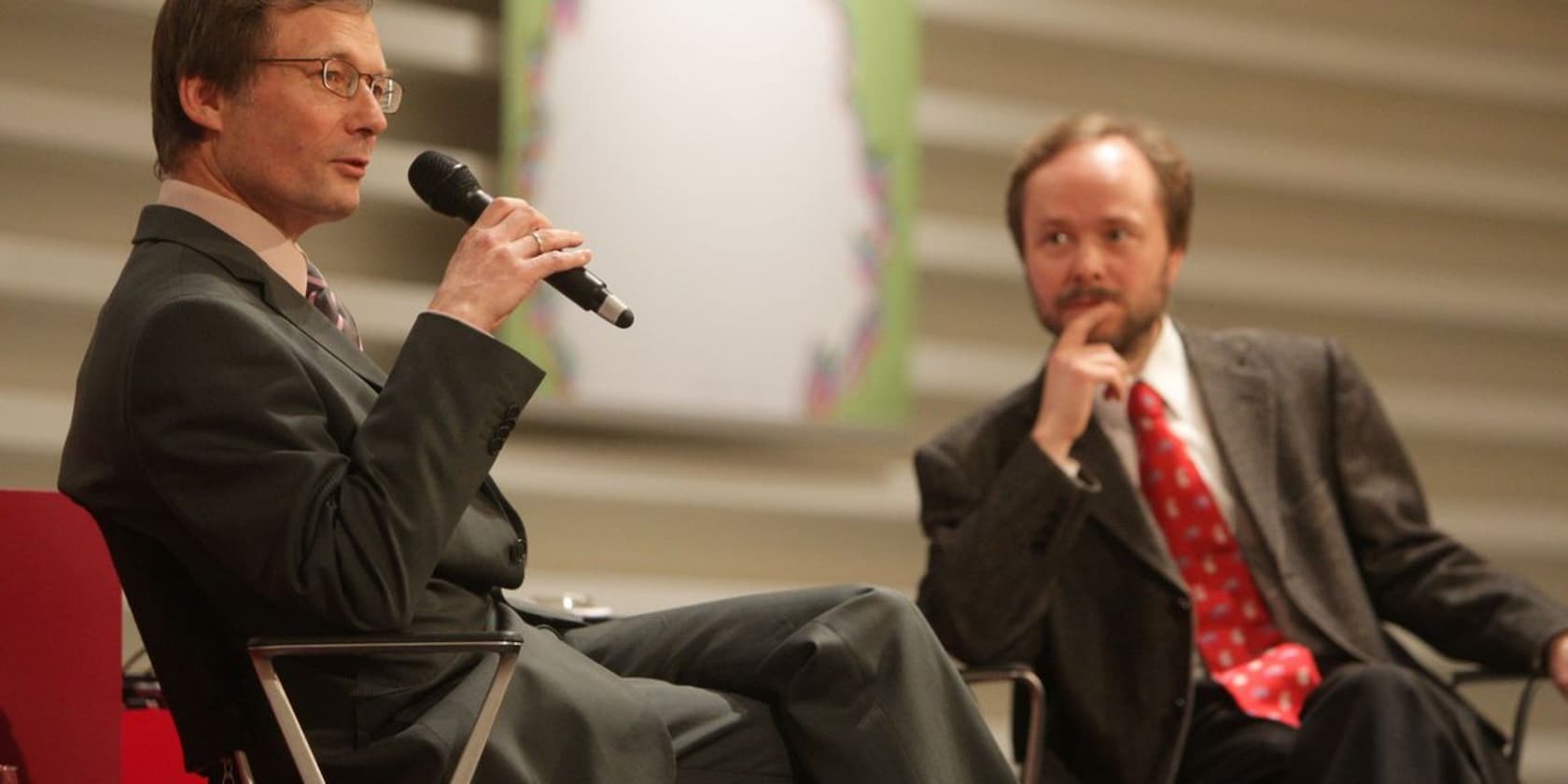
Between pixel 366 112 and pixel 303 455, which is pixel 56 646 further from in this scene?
pixel 366 112

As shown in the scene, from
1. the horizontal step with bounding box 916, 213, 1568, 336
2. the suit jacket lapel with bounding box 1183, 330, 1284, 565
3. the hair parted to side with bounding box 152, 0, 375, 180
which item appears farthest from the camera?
the horizontal step with bounding box 916, 213, 1568, 336

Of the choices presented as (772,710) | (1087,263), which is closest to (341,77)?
(772,710)

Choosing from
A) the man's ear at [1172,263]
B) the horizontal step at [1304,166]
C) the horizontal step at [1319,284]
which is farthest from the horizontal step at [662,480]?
the man's ear at [1172,263]

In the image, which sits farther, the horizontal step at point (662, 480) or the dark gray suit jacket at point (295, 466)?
the horizontal step at point (662, 480)

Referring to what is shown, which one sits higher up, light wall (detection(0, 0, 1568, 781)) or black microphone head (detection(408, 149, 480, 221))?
black microphone head (detection(408, 149, 480, 221))

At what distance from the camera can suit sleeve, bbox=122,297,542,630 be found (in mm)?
2119

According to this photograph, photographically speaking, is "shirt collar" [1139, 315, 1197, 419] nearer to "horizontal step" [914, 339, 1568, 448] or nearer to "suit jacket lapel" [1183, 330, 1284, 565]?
"suit jacket lapel" [1183, 330, 1284, 565]

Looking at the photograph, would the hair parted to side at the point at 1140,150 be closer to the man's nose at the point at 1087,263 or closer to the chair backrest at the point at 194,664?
the man's nose at the point at 1087,263

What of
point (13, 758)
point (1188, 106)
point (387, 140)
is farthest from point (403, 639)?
point (1188, 106)

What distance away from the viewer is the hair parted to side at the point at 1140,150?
3.58 metres

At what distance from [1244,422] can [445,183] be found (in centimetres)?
163

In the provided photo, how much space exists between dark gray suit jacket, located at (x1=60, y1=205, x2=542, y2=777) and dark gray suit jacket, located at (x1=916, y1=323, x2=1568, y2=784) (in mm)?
1185

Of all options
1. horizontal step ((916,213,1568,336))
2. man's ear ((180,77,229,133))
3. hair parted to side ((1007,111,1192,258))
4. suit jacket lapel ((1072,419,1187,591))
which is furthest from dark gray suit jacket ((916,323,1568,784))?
man's ear ((180,77,229,133))

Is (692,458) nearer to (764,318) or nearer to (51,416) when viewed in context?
(764,318)
